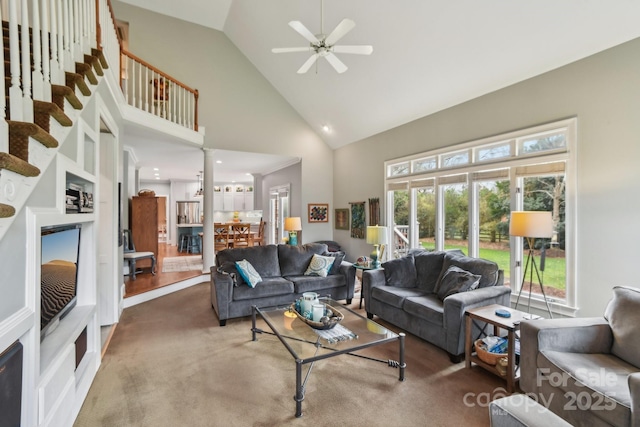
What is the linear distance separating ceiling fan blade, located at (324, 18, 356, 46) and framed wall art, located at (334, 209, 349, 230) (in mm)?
4272

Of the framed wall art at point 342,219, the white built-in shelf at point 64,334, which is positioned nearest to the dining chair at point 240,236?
the framed wall art at point 342,219

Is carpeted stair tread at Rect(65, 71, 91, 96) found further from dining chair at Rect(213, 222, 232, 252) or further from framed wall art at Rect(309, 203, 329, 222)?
dining chair at Rect(213, 222, 232, 252)

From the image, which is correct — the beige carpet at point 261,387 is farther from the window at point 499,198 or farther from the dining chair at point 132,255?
the dining chair at point 132,255

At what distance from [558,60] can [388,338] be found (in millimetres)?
3497

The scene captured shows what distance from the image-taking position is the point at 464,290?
318 centimetres

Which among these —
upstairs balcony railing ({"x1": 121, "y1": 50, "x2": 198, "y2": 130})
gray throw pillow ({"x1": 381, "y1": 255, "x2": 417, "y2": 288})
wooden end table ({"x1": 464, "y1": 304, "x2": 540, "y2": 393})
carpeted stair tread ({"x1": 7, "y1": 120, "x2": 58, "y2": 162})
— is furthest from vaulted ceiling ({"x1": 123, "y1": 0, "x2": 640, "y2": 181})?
carpeted stair tread ({"x1": 7, "y1": 120, "x2": 58, "y2": 162})

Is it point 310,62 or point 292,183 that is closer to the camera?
point 310,62

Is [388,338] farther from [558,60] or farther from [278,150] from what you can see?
[278,150]

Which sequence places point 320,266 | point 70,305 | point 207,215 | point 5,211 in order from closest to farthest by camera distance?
point 5,211, point 70,305, point 320,266, point 207,215

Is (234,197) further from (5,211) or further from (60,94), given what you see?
(5,211)

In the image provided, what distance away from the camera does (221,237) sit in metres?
7.61

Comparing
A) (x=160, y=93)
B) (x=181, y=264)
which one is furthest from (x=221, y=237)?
(x=160, y=93)

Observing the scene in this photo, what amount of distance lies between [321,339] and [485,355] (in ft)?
4.77

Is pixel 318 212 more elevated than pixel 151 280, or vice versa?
pixel 318 212
